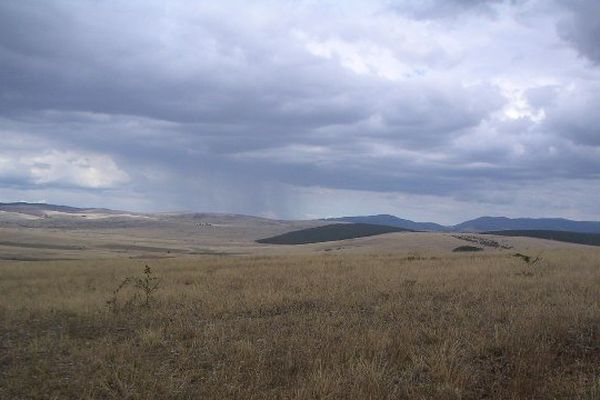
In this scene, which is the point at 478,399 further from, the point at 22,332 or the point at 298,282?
the point at 298,282

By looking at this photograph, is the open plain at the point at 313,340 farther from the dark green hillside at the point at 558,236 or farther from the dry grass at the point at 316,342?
the dark green hillside at the point at 558,236

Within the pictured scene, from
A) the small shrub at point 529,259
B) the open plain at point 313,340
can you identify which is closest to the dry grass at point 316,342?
the open plain at point 313,340

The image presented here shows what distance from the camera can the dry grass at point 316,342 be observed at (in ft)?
20.4

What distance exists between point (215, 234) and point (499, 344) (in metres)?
137

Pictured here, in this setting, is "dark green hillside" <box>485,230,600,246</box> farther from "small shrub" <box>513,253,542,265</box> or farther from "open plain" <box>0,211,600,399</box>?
"open plain" <box>0,211,600,399</box>

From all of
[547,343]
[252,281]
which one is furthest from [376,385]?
[252,281]

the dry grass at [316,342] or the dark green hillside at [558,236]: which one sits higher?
the dark green hillside at [558,236]

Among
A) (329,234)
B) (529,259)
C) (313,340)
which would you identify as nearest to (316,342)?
(313,340)

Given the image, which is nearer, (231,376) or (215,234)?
(231,376)

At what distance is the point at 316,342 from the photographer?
8008mm

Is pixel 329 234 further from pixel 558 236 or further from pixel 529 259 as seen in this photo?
pixel 529 259

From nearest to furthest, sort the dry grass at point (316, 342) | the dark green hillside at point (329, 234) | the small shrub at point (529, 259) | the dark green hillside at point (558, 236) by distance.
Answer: the dry grass at point (316, 342)
the small shrub at point (529, 259)
the dark green hillside at point (558, 236)
the dark green hillside at point (329, 234)

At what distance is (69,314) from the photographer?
38.3ft

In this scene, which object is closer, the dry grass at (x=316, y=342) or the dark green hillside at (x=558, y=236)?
the dry grass at (x=316, y=342)
